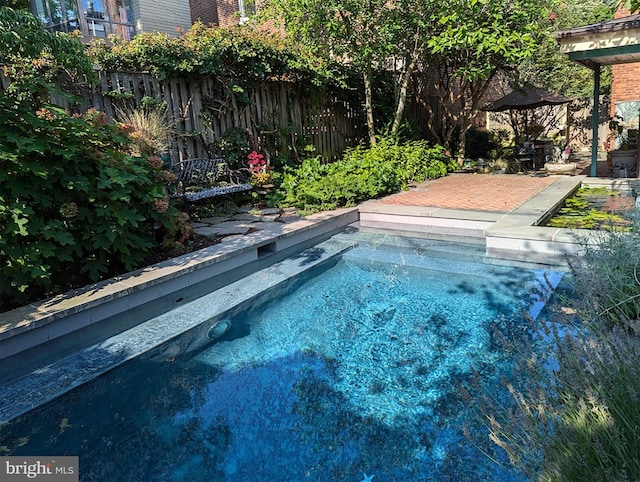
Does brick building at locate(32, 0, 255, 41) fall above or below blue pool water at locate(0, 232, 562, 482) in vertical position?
above

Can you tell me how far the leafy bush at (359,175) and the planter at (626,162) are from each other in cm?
341

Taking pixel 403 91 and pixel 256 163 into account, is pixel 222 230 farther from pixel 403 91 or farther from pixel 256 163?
pixel 403 91

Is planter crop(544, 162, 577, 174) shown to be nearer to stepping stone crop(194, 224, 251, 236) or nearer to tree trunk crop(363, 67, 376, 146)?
tree trunk crop(363, 67, 376, 146)

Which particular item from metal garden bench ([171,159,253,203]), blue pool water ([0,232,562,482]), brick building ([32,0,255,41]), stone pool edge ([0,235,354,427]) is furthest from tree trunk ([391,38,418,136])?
blue pool water ([0,232,562,482])

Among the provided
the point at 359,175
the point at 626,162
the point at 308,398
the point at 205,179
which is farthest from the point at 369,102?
the point at 308,398

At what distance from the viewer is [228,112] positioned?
290 inches

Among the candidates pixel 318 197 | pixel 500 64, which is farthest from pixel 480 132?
pixel 318 197

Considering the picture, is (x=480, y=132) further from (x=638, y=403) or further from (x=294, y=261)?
(x=638, y=403)

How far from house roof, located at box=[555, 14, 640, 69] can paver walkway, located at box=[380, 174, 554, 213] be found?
2.24m

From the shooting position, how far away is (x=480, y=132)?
13.9m

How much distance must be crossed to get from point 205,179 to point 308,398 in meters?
4.61

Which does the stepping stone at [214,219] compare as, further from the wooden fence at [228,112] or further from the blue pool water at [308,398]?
the blue pool water at [308,398]

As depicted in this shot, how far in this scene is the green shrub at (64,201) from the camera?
331cm

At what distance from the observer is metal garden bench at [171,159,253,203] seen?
5.85 m
